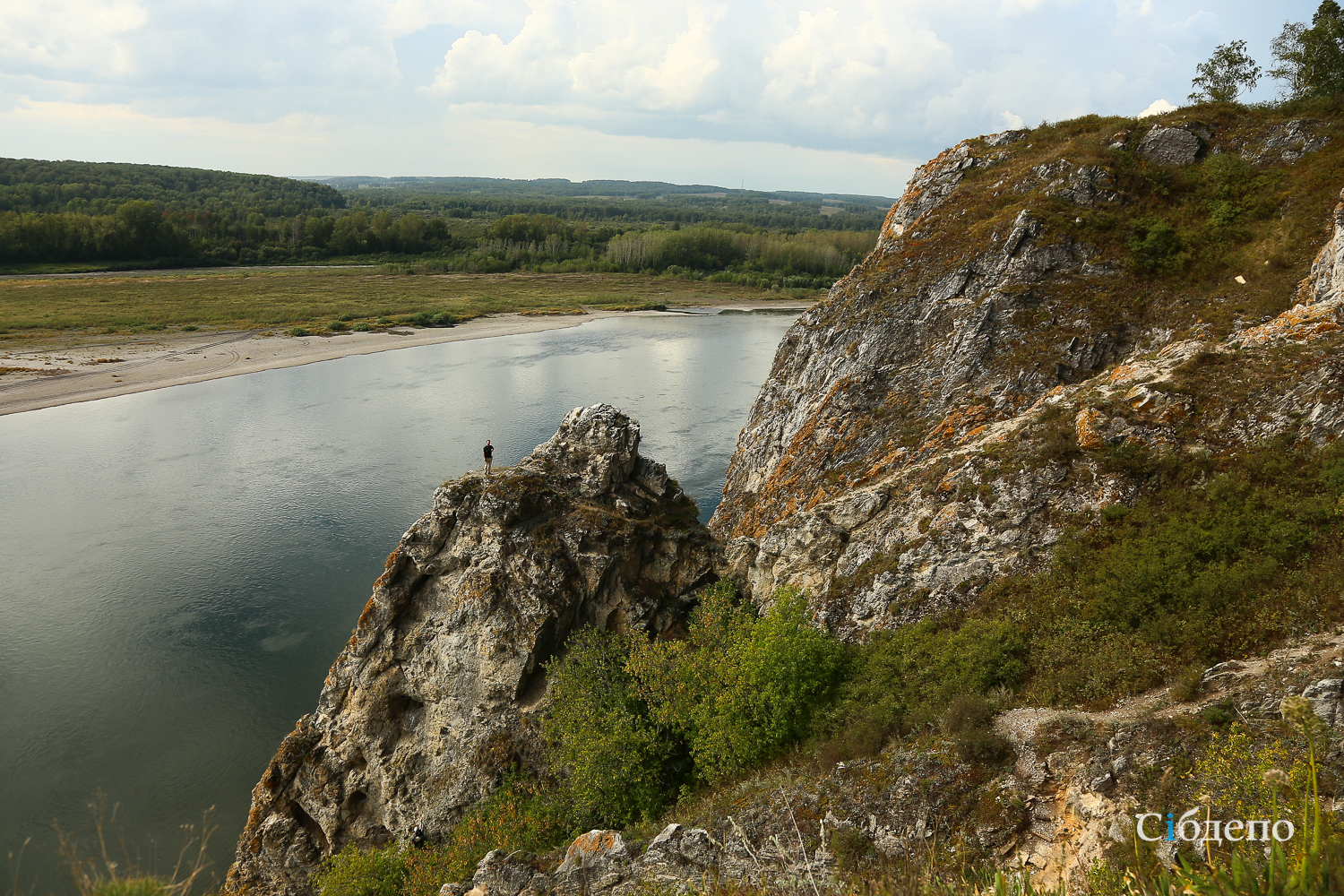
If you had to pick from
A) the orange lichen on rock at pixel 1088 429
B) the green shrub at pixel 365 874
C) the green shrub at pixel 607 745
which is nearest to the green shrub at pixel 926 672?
the green shrub at pixel 607 745

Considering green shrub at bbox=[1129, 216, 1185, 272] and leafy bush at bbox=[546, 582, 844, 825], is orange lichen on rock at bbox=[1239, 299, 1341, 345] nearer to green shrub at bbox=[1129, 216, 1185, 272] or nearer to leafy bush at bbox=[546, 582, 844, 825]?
green shrub at bbox=[1129, 216, 1185, 272]

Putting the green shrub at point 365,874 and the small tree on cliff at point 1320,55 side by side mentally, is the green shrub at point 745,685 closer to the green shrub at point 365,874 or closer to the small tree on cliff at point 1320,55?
the green shrub at point 365,874

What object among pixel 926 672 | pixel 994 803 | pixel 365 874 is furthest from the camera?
pixel 365 874

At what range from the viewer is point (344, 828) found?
1777cm

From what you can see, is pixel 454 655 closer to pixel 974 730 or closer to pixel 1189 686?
pixel 974 730

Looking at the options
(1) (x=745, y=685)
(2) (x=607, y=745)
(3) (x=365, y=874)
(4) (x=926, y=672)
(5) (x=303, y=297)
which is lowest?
(3) (x=365, y=874)

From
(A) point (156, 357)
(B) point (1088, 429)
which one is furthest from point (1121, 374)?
(A) point (156, 357)

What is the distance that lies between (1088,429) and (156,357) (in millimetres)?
79059

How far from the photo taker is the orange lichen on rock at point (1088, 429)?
15.3m

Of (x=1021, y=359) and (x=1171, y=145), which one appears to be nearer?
(x=1021, y=359)

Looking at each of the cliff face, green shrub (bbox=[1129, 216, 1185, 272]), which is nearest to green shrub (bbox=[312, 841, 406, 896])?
the cliff face

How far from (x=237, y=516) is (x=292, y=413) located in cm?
1956

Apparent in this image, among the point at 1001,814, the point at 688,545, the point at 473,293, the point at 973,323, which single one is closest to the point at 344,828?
the point at 688,545

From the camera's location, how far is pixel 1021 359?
71.6ft
